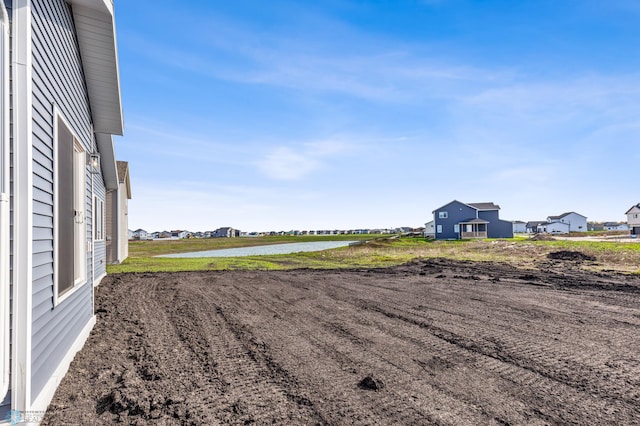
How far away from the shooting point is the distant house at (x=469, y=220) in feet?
145

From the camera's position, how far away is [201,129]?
62.1 feet

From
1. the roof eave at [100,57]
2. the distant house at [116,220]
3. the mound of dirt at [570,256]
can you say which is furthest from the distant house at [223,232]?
the roof eave at [100,57]

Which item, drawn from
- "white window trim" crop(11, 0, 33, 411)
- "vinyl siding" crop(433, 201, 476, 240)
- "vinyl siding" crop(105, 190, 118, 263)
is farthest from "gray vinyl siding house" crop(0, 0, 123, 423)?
"vinyl siding" crop(433, 201, 476, 240)

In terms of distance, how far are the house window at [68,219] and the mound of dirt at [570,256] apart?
849 inches

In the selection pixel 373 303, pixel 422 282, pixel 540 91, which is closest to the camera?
pixel 373 303

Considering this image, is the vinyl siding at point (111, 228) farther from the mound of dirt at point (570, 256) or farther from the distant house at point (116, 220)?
the mound of dirt at point (570, 256)

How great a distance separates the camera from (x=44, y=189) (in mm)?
3529

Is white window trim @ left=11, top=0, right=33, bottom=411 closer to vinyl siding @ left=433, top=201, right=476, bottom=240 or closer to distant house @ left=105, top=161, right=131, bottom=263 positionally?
distant house @ left=105, top=161, right=131, bottom=263

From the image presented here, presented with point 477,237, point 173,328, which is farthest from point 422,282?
point 477,237

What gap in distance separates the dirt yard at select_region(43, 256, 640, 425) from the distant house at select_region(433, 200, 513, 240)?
121 ft

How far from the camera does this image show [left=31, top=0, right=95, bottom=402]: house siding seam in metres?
3.26

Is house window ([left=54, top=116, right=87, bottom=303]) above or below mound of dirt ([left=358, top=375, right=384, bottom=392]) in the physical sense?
above

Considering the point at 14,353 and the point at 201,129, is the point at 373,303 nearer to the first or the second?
the point at 14,353

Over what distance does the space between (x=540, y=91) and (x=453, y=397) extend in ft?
54.8
